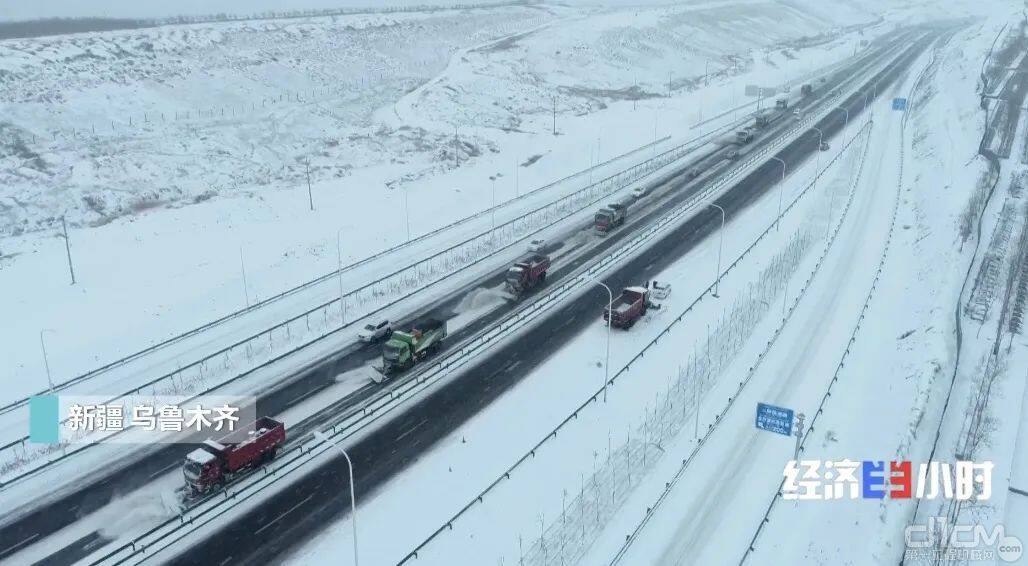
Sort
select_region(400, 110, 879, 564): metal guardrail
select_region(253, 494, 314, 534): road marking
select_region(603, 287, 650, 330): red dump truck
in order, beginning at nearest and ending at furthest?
select_region(400, 110, 879, 564): metal guardrail
select_region(253, 494, 314, 534): road marking
select_region(603, 287, 650, 330): red dump truck

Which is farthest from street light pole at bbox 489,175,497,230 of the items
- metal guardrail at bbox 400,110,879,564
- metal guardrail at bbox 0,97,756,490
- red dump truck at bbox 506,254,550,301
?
metal guardrail at bbox 400,110,879,564

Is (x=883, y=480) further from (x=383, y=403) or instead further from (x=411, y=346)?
(x=411, y=346)

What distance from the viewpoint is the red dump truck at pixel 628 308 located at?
5703 cm

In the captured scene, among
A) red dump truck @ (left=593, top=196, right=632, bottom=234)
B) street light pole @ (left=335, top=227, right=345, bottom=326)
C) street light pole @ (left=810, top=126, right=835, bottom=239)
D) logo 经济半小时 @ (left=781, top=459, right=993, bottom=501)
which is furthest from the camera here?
street light pole @ (left=810, top=126, right=835, bottom=239)

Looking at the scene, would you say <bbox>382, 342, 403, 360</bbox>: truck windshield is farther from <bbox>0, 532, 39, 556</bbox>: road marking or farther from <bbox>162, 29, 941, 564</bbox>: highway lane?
<bbox>0, 532, 39, 556</bbox>: road marking

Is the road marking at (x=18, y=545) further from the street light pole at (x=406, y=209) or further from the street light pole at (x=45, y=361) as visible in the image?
the street light pole at (x=406, y=209)

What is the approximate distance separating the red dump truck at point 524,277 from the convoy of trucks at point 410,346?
34.7ft

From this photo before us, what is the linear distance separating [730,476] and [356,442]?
2109 cm

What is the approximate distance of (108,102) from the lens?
105 metres

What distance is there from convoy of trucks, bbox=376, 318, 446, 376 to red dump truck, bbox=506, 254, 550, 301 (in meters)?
10.6

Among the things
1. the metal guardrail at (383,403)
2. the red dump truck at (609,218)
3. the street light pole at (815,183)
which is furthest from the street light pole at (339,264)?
the street light pole at (815,183)

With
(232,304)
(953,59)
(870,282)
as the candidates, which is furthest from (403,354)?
(953,59)

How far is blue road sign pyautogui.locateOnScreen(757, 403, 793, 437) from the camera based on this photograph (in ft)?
124

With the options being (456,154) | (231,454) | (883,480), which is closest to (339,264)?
(231,454)
